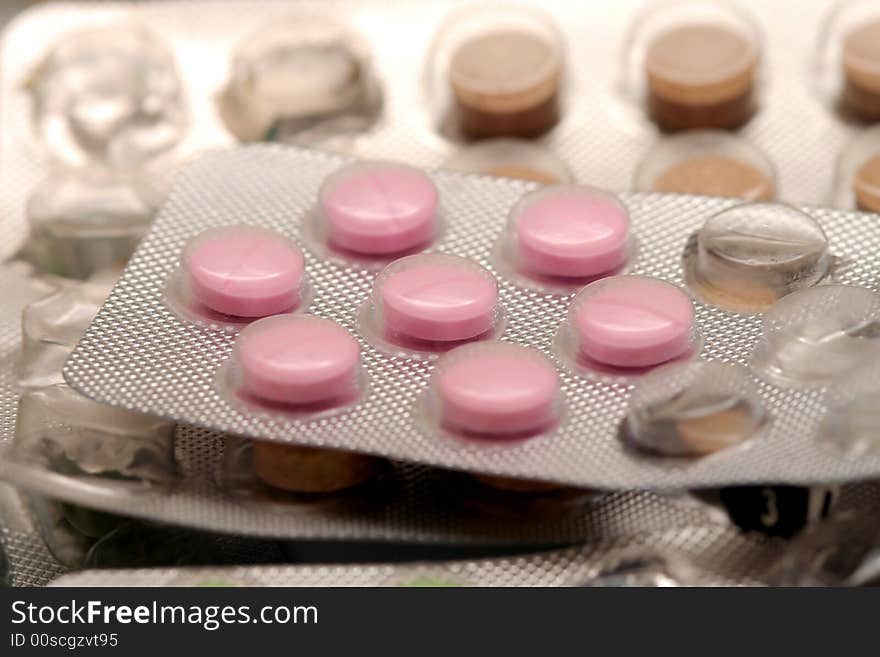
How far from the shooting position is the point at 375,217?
89cm

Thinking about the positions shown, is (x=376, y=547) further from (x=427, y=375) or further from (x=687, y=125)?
(x=687, y=125)

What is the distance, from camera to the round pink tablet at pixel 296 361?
0.78 metres

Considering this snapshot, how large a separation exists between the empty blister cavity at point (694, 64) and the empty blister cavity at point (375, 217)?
0.29 meters

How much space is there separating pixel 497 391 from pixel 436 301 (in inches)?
3.2

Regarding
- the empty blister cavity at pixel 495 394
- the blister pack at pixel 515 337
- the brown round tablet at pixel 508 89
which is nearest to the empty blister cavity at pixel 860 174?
the blister pack at pixel 515 337

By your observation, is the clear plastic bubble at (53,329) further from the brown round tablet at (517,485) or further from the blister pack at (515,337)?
the brown round tablet at (517,485)

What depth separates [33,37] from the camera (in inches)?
48.4

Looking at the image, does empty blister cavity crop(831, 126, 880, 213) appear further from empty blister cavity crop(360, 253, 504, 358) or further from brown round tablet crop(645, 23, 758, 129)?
empty blister cavity crop(360, 253, 504, 358)

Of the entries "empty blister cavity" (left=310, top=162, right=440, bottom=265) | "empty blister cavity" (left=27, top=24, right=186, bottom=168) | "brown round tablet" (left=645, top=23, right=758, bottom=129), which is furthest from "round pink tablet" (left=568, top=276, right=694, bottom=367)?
"empty blister cavity" (left=27, top=24, right=186, bottom=168)

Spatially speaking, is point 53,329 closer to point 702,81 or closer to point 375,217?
point 375,217

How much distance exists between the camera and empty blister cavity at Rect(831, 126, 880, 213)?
1007 millimetres

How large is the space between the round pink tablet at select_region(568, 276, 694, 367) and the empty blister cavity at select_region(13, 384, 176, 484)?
24cm

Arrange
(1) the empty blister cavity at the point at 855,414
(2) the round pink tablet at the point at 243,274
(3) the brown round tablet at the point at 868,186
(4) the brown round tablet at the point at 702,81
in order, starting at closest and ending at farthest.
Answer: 1. (1) the empty blister cavity at the point at 855,414
2. (2) the round pink tablet at the point at 243,274
3. (3) the brown round tablet at the point at 868,186
4. (4) the brown round tablet at the point at 702,81

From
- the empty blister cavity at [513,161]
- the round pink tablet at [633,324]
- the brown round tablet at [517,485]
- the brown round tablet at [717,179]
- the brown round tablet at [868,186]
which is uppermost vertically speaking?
the round pink tablet at [633,324]
